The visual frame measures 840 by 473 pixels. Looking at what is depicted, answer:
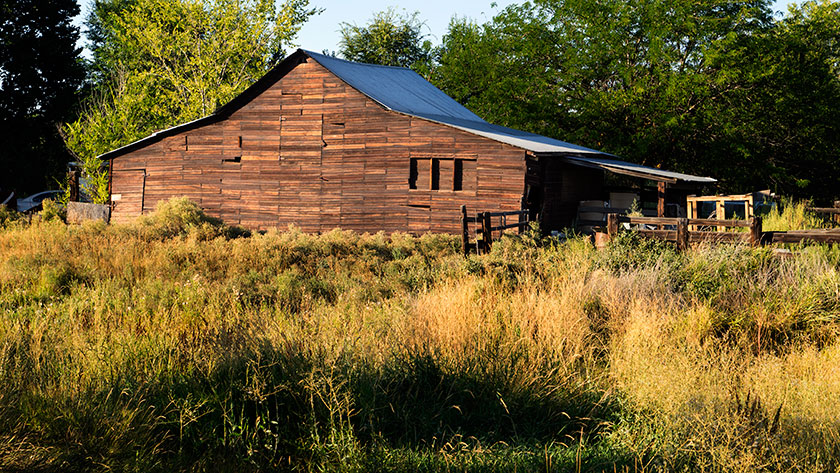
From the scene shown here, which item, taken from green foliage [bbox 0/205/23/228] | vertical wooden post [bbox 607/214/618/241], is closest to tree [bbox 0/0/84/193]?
green foliage [bbox 0/205/23/228]

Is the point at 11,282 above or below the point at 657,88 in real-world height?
below

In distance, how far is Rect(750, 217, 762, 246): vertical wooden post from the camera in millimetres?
10922

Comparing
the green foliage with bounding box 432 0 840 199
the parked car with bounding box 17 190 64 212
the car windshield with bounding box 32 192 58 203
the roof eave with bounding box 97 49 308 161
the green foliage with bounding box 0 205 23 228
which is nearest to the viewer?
the green foliage with bounding box 0 205 23 228

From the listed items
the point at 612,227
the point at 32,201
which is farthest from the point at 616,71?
the point at 32,201

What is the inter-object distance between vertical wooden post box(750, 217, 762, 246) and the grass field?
43.0 inches

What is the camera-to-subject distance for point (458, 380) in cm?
572

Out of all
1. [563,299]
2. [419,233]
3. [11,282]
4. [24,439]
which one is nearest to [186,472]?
[24,439]

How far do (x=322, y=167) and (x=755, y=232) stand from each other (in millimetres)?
14530

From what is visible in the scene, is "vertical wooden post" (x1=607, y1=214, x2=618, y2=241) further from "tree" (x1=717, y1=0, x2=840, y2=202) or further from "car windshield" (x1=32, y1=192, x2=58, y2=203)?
"car windshield" (x1=32, y1=192, x2=58, y2=203)

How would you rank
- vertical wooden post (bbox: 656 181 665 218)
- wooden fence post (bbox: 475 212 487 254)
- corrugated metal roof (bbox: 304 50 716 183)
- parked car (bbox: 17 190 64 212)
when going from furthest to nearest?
parked car (bbox: 17 190 64 212) → vertical wooden post (bbox: 656 181 665 218) → corrugated metal roof (bbox: 304 50 716 183) → wooden fence post (bbox: 475 212 487 254)

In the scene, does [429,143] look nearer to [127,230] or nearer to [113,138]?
[127,230]

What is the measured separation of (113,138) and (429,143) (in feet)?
60.3

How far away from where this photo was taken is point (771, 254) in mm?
10555

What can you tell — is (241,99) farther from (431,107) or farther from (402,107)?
(431,107)
